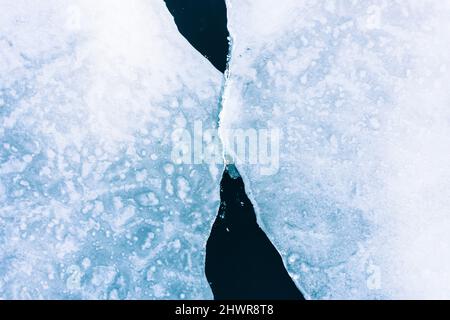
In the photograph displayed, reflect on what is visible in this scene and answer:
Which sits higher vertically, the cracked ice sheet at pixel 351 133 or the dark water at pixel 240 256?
the cracked ice sheet at pixel 351 133

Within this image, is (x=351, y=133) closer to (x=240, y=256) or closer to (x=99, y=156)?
(x=240, y=256)

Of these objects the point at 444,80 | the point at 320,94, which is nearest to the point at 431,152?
the point at 444,80

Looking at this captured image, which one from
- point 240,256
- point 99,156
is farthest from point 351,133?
point 99,156

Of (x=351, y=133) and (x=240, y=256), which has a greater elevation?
(x=351, y=133)

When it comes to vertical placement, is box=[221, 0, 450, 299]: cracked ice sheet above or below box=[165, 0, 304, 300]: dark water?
above
